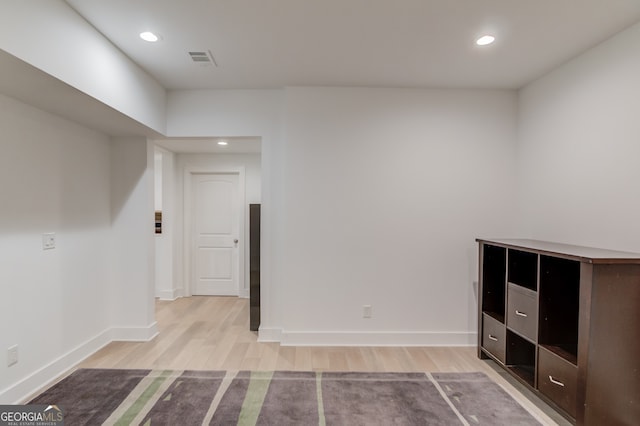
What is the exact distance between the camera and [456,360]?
3.03 m

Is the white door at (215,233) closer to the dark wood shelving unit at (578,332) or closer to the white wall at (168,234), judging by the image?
the white wall at (168,234)

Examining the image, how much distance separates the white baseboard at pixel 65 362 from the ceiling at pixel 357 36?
2.57 metres

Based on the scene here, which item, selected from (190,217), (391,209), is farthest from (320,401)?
(190,217)

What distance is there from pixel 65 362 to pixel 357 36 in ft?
11.6

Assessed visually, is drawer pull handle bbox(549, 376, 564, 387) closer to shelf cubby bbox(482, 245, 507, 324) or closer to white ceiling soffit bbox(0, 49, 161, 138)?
shelf cubby bbox(482, 245, 507, 324)

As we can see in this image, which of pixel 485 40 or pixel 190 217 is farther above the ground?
pixel 485 40

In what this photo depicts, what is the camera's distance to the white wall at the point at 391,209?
333 cm

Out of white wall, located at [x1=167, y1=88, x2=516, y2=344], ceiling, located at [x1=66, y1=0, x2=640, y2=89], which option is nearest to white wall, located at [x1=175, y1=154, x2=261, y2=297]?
white wall, located at [x1=167, y1=88, x2=516, y2=344]

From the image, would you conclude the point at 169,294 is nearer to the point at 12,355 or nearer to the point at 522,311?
the point at 12,355

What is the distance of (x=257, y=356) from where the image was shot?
3.07 meters

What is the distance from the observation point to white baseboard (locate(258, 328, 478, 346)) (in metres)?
3.32

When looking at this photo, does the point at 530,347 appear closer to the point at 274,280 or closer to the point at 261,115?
the point at 274,280

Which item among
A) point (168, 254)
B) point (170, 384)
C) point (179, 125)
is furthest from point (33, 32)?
point (168, 254)

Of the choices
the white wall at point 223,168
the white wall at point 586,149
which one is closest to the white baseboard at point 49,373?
the white wall at point 223,168
